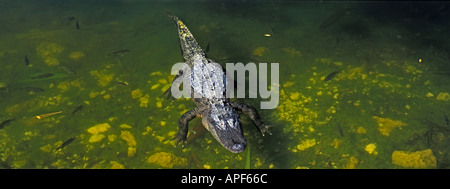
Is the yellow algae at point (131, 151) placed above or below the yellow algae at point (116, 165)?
above

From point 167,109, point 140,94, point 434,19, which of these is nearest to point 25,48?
point 140,94

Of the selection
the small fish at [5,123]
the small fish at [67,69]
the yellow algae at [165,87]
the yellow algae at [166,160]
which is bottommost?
the yellow algae at [166,160]

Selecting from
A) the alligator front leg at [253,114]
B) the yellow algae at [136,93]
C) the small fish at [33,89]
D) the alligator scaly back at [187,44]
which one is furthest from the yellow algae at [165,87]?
the small fish at [33,89]

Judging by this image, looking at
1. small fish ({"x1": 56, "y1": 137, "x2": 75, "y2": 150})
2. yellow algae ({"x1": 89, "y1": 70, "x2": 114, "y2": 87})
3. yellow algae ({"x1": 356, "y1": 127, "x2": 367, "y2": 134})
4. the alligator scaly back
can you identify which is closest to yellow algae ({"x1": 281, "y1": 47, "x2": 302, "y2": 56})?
the alligator scaly back

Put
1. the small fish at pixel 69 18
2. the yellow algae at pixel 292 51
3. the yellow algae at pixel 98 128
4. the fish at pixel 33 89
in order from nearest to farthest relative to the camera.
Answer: the yellow algae at pixel 98 128 → the fish at pixel 33 89 → the yellow algae at pixel 292 51 → the small fish at pixel 69 18

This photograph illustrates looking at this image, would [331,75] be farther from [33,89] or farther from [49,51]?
[49,51]

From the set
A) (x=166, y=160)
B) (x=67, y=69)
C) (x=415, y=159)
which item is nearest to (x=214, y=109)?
(x=166, y=160)

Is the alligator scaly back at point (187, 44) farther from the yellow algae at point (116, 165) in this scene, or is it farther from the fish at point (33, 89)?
the fish at point (33, 89)
